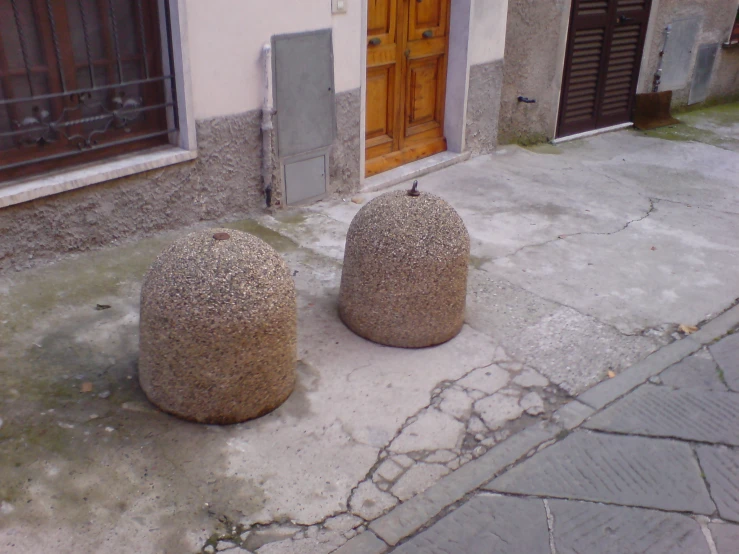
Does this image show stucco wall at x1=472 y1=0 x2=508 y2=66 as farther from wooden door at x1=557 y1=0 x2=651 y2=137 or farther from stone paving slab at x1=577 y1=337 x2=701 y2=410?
stone paving slab at x1=577 y1=337 x2=701 y2=410

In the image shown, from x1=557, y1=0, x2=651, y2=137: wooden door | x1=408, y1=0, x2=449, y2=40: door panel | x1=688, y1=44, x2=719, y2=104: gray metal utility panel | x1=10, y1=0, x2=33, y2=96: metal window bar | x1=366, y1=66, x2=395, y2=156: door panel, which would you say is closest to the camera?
x1=10, y1=0, x2=33, y2=96: metal window bar

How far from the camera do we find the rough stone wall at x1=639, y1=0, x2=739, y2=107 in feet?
32.0

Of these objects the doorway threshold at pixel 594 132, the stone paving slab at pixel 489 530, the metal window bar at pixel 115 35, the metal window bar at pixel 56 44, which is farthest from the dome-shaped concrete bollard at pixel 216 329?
the doorway threshold at pixel 594 132

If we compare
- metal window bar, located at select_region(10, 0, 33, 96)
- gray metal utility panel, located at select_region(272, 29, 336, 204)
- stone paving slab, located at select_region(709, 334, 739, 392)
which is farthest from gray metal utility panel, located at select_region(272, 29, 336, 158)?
stone paving slab, located at select_region(709, 334, 739, 392)

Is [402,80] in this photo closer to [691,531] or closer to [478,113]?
[478,113]

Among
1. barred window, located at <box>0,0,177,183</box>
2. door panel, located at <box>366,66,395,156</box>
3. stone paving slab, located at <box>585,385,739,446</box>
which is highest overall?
barred window, located at <box>0,0,177,183</box>

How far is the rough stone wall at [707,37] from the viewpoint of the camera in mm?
9742

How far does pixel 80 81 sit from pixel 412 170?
3.39m

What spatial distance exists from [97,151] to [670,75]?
8.11 metres

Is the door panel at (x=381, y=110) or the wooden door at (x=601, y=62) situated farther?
the wooden door at (x=601, y=62)

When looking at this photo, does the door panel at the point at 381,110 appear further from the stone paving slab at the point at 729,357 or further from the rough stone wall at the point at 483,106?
the stone paving slab at the point at 729,357

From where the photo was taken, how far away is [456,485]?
350 centimetres

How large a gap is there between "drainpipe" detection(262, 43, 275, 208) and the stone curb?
331cm

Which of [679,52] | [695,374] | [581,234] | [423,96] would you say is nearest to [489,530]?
[695,374]
